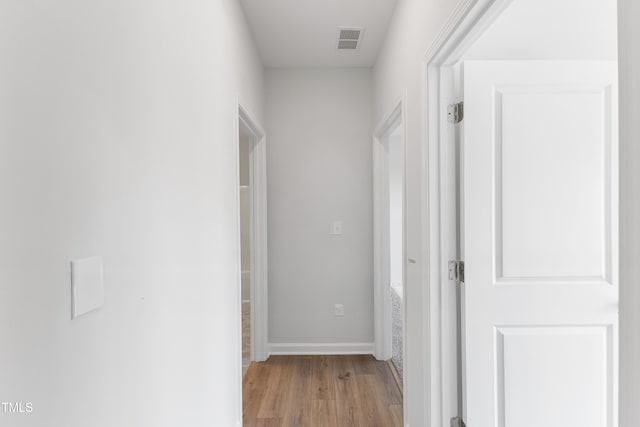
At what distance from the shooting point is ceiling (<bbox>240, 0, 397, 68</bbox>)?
2350mm

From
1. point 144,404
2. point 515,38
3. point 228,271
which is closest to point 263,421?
point 228,271

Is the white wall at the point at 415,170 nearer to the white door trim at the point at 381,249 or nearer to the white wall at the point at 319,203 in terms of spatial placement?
the white door trim at the point at 381,249

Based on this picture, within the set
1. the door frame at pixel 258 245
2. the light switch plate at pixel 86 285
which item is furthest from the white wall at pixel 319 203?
the light switch plate at pixel 86 285

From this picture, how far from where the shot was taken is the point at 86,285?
767 mm

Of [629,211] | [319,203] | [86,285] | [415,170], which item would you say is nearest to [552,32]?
[415,170]

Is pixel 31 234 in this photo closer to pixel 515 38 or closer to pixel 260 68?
pixel 515 38

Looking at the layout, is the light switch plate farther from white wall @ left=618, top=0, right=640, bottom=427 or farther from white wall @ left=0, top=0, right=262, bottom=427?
white wall @ left=618, top=0, right=640, bottom=427

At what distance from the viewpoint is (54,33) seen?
685 millimetres

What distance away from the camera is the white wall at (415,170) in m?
1.67

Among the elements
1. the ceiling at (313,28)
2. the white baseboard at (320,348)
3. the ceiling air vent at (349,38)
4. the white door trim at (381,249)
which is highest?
the ceiling at (313,28)

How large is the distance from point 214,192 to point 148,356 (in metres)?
0.84

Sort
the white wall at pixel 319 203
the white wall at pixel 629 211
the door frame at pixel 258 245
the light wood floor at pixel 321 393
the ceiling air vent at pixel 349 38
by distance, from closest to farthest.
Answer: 1. the white wall at pixel 629 211
2. the light wood floor at pixel 321 393
3. the ceiling air vent at pixel 349 38
4. the door frame at pixel 258 245
5. the white wall at pixel 319 203

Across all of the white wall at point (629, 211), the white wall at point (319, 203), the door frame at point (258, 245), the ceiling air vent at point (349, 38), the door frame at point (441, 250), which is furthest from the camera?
the white wall at point (319, 203)

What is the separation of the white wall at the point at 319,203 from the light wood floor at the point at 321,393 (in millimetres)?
281
